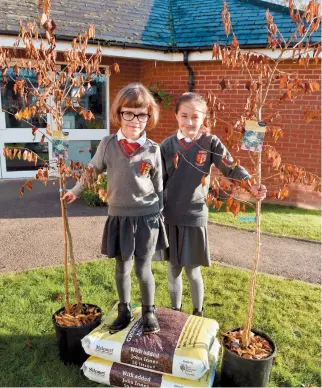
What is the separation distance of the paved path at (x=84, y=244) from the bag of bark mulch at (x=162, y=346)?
2.00 m

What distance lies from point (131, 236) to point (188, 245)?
51 centimetres

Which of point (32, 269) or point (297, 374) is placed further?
point (32, 269)

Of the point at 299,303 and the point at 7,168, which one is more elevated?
the point at 7,168

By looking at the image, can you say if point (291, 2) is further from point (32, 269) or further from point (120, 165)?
point (32, 269)

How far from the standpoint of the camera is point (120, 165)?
2.44m

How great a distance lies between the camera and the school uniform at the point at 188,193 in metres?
2.67

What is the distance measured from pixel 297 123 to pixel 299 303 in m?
4.18

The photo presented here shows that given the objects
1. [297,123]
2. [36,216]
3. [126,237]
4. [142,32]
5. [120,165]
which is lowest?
[36,216]

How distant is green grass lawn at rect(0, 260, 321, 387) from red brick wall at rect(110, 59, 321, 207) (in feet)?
9.71

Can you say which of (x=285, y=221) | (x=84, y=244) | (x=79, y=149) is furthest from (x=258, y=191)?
(x=79, y=149)

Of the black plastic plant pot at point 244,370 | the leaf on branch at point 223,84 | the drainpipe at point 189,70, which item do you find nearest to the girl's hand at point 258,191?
the leaf on branch at point 223,84

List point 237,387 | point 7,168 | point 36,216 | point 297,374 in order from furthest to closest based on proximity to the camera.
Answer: point 7,168 < point 36,216 < point 297,374 < point 237,387

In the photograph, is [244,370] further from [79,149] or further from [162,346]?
[79,149]

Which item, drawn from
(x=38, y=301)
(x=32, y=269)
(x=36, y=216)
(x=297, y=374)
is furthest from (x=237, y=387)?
(x=36, y=216)
